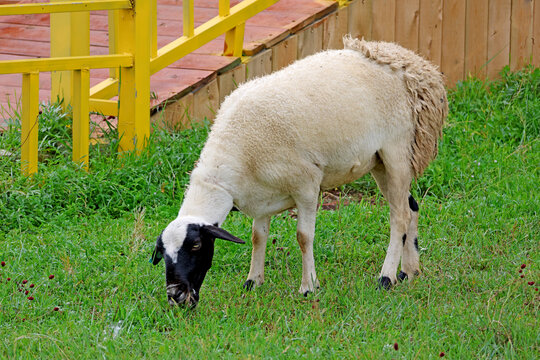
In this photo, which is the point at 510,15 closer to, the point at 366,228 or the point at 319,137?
the point at 366,228

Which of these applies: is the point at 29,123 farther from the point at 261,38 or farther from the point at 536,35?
the point at 536,35

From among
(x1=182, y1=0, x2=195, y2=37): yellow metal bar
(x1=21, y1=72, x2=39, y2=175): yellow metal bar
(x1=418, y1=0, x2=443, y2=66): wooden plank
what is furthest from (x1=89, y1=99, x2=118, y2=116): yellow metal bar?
(x1=418, y1=0, x2=443, y2=66): wooden plank

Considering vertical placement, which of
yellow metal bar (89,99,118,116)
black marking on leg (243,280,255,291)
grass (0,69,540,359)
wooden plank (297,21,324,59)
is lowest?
black marking on leg (243,280,255,291)

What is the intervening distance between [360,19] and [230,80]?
1.65 metres

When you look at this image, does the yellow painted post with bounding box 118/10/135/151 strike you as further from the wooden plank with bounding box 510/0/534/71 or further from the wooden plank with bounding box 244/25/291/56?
the wooden plank with bounding box 510/0/534/71

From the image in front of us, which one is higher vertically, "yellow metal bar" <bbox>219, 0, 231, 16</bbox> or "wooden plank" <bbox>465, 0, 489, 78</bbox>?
"yellow metal bar" <bbox>219, 0, 231, 16</bbox>

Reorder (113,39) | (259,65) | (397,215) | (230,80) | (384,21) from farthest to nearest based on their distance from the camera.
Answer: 1. (384,21)
2. (259,65)
3. (230,80)
4. (113,39)
5. (397,215)

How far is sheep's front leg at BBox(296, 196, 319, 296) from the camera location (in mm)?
5312

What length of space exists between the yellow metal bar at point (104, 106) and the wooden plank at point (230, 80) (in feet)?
3.65

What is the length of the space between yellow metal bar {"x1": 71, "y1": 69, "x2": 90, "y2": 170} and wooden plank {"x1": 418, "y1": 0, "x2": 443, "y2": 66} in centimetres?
371

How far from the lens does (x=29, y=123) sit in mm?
6734

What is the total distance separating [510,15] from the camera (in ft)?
30.6

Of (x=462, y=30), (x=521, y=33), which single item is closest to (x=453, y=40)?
(x=462, y=30)

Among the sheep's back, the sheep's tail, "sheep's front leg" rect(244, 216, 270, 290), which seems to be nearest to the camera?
the sheep's back
